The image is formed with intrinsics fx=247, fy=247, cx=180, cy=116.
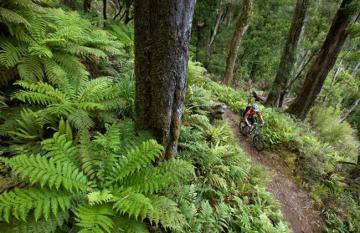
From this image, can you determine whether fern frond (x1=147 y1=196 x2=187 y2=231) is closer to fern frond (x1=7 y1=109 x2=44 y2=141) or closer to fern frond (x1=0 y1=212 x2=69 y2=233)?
fern frond (x1=0 y1=212 x2=69 y2=233)

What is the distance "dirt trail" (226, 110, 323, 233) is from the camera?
19.8 feet

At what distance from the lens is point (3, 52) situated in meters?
3.54

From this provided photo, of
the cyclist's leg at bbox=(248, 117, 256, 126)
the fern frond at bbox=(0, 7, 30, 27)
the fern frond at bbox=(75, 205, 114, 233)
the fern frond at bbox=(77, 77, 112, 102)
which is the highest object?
the fern frond at bbox=(0, 7, 30, 27)

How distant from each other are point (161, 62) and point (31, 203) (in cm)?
176

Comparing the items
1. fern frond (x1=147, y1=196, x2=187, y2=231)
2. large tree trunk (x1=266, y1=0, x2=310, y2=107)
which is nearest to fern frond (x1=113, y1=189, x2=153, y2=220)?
fern frond (x1=147, y1=196, x2=187, y2=231)

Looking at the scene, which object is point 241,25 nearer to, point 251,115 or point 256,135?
point 251,115

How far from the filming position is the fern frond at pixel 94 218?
210 cm

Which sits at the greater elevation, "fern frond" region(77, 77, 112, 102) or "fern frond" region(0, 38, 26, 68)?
"fern frond" region(0, 38, 26, 68)

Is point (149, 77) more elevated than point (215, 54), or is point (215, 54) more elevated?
point (149, 77)

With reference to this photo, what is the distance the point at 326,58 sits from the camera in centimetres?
973

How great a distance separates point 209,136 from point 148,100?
277cm

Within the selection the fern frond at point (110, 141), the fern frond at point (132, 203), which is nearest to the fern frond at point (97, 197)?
the fern frond at point (132, 203)

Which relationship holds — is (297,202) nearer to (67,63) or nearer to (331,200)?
(331,200)

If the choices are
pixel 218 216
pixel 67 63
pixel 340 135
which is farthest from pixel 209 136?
pixel 340 135
